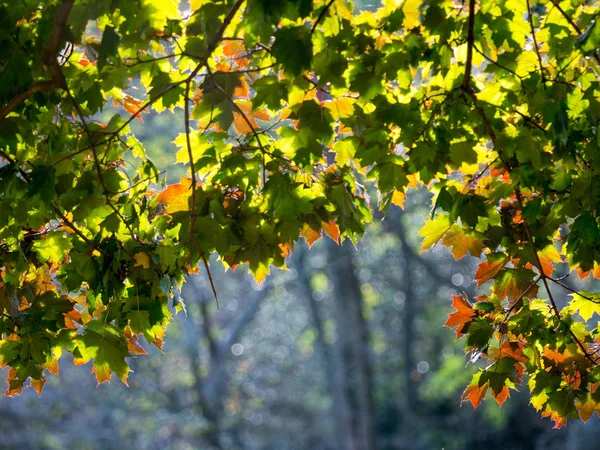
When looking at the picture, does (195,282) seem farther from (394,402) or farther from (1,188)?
(1,188)

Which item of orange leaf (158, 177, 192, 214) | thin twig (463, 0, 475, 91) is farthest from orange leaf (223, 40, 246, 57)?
thin twig (463, 0, 475, 91)

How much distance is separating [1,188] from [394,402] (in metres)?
10.7

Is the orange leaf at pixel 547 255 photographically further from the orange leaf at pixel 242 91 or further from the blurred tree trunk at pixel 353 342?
the blurred tree trunk at pixel 353 342

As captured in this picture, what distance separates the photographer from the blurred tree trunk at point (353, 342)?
1001 centimetres

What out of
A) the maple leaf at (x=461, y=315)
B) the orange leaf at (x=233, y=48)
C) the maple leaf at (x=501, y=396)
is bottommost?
the maple leaf at (x=501, y=396)

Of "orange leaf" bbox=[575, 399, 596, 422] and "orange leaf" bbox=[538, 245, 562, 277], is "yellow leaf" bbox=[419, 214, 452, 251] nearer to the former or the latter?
"orange leaf" bbox=[538, 245, 562, 277]

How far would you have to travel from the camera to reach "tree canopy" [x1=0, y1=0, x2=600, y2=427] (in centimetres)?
225

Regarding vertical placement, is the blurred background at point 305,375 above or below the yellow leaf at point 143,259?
above

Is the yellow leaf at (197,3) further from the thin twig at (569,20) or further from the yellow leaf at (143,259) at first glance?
the thin twig at (569,20)

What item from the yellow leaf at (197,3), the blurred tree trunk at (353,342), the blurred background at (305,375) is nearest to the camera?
the yellow leaf at (197,3)

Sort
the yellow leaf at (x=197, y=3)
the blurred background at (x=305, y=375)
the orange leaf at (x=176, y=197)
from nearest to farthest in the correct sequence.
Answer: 1. the yellow leaf at (x=197, y=3)
2. the orange leaf at (x=176, y=197)
3. the blurred background at (x=305, y=375)

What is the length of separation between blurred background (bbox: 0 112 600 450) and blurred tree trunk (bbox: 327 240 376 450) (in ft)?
0.06

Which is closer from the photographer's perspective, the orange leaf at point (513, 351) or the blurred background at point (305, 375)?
the orange leaf at point (513, 351)

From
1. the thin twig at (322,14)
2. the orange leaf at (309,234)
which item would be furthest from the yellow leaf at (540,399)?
the thin twig at (322,14)
